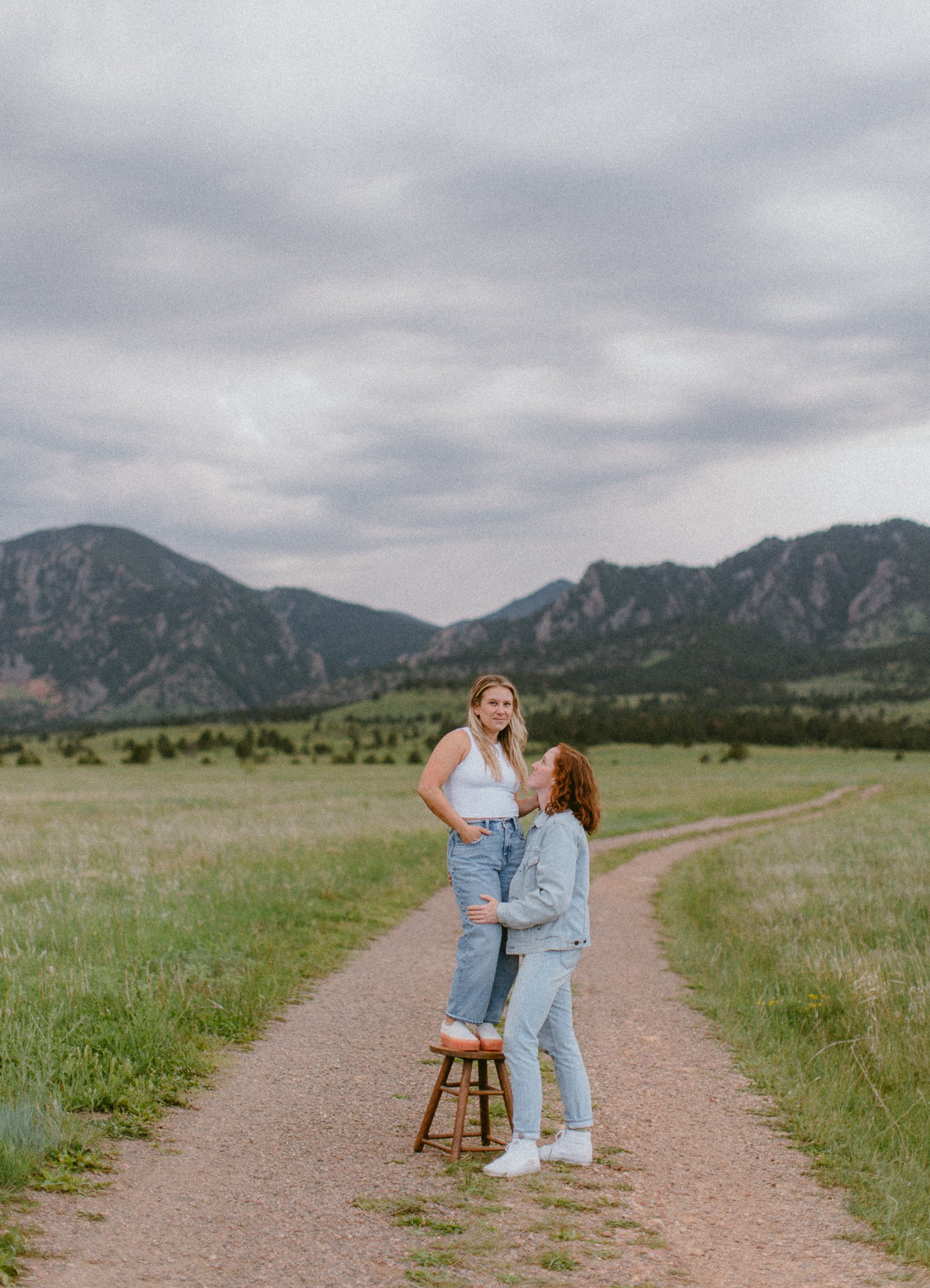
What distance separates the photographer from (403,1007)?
10508 millimetres

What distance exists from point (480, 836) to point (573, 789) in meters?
0.71

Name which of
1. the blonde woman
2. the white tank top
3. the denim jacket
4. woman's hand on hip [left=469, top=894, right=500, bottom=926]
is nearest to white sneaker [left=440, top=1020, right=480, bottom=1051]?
the blonde woman

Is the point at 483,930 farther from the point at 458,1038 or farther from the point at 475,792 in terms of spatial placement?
the point at 475,792

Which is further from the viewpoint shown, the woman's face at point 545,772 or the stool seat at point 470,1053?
the woman's face at point 545,772

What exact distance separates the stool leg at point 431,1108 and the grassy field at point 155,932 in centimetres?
194

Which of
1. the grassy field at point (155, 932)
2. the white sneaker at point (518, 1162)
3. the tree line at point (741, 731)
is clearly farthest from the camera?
the tree line at point (741, 731)

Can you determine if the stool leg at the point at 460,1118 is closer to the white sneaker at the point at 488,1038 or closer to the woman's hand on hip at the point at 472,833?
the white sneaker at the point at 488,1038

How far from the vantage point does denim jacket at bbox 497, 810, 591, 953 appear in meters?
6.42

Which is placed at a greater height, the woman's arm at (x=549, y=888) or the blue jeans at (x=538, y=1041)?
the woman's arm at (x=549, y=888)

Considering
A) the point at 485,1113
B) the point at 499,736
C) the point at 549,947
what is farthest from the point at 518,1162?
the point at 499,736

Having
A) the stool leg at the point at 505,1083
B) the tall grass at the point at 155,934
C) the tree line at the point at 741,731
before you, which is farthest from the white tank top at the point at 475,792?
the tree line at the point at 741,731

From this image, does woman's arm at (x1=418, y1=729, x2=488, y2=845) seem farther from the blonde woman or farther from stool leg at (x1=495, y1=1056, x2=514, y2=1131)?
stool leg at (x1=495, y1=1056, x2=514, y2=1131)

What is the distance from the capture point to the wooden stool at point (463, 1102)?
6441mm

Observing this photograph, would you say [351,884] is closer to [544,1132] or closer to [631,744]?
[544,1132]
